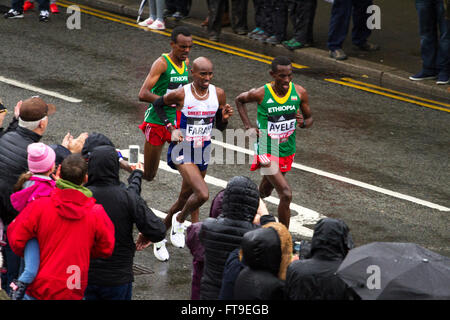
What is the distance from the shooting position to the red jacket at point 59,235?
6.81 metres

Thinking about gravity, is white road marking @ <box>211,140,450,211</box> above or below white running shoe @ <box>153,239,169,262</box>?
below

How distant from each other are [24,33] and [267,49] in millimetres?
4759

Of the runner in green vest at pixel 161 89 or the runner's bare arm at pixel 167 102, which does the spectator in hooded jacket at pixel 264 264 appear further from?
the runner in green vest at pixel 161 89

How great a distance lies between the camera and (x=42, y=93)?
15.0 metres

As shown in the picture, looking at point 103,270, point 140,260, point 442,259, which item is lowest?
point 140,260

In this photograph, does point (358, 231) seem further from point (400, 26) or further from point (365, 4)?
point (400, 26)

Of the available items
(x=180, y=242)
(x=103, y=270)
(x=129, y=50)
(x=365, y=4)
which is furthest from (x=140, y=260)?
(x=365, y=4)

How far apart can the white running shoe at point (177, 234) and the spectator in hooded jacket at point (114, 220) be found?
270cm

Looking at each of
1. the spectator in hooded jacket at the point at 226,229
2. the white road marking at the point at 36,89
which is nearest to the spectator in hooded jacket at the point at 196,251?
the spectator in hooded jacket at the point at 226,229

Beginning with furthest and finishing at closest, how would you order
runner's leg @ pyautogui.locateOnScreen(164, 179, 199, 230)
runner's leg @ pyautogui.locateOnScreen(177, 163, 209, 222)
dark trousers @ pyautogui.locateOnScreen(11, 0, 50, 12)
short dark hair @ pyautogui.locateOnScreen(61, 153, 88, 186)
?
dark trousers @ pyautogui.locateOnScreen(11, 0, 50, 12), runner's leg @ pyautogui.locateOnScreen(164, 179, 199, 230), runner's leg @ pyautogui.locateOnScreen(177, 163, 209, 222), short dark hair @ pyautogui.locateOnScreen(61, 153, 88, 186)

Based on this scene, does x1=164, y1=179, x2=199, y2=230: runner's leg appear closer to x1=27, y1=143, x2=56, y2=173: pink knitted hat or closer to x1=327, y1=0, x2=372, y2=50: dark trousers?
x1=27, y1=143, x2=56, y2=173: pink knitted hat

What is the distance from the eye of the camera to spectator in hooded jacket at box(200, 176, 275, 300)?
7074 millimetres

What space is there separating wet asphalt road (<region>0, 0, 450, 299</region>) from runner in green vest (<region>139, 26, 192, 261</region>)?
2.30 ft

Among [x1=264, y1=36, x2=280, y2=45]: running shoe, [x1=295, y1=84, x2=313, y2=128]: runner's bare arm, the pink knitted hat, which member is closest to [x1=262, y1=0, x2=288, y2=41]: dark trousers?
[x1=264, y1=36, x2=280, y2=45]: running shoe
